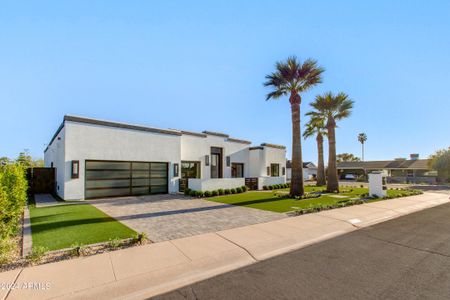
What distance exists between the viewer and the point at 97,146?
15.0 meters

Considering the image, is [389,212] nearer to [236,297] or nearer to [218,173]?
[236,297]

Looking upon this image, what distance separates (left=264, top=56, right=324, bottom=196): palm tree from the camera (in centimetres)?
1628

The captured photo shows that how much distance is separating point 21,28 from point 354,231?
14766mm

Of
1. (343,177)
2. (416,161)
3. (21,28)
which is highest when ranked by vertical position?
(21,28)

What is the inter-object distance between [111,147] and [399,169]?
53659 mm

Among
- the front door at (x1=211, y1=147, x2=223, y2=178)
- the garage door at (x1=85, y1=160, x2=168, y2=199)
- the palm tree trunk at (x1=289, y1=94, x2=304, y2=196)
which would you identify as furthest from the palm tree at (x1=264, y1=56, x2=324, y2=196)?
the garage door at (x1=85, y1=160, x2=168, y2=199)

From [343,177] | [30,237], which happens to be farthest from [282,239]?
[343,177]

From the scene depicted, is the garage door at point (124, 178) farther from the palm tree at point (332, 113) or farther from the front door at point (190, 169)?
the palm tree at point (332, 113)

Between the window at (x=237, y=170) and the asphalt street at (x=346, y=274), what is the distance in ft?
59.1

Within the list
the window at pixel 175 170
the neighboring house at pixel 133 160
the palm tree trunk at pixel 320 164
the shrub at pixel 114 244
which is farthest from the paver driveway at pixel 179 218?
the palm tree trunk at pixel 320 164

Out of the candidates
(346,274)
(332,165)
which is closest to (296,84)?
(332,165)

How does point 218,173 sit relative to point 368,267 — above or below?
above

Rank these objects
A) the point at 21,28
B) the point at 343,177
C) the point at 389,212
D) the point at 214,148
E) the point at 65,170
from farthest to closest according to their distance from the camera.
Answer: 1. the point at 343,177
2. the point at 214,148
3. the point at 65,170
4. the point at 389,212
5. the point at 21,28

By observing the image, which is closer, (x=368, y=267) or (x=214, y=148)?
(x=368, y=267)
